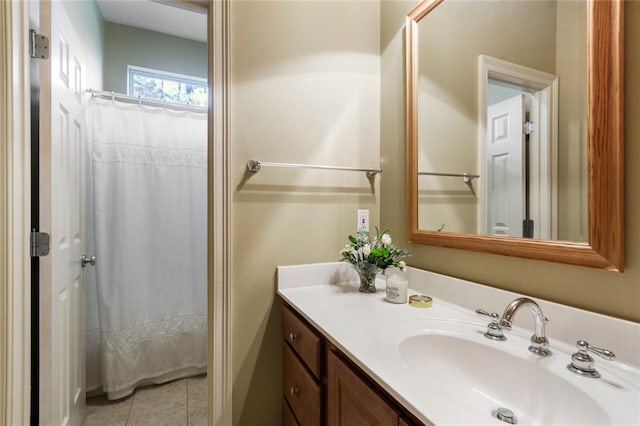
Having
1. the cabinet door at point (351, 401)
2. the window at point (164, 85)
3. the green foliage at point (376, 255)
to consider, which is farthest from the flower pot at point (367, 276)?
the window at point (164, 85)

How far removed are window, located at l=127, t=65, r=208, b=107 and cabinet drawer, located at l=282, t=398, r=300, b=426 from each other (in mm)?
2357

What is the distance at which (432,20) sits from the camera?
1.17 meters

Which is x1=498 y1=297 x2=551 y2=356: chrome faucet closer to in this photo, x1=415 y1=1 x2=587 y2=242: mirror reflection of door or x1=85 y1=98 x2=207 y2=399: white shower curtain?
x1=415 y1=1 x2=587 y2=242: mirror reflection of door

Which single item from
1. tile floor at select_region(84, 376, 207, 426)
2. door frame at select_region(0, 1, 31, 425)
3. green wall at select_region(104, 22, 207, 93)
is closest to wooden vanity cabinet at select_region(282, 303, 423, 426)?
tile floor at select_region(84, 376, 207, 426)

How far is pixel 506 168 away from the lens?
2.96ft

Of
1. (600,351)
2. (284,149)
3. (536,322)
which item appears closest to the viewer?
(600,351)

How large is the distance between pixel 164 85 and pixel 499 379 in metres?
3.22

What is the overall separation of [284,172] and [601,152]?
3.35 feet

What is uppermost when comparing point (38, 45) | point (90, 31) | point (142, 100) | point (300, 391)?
point (90, 31)

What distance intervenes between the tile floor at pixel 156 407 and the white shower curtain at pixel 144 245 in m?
0.07

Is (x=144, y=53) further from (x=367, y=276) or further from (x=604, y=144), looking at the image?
(x=604, y=144)

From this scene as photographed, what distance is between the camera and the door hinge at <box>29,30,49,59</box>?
1009 millimetres

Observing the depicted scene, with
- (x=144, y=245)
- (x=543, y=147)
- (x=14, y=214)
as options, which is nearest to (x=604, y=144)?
(x=543, y=147)

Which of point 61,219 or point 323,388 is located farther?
point 61,219
